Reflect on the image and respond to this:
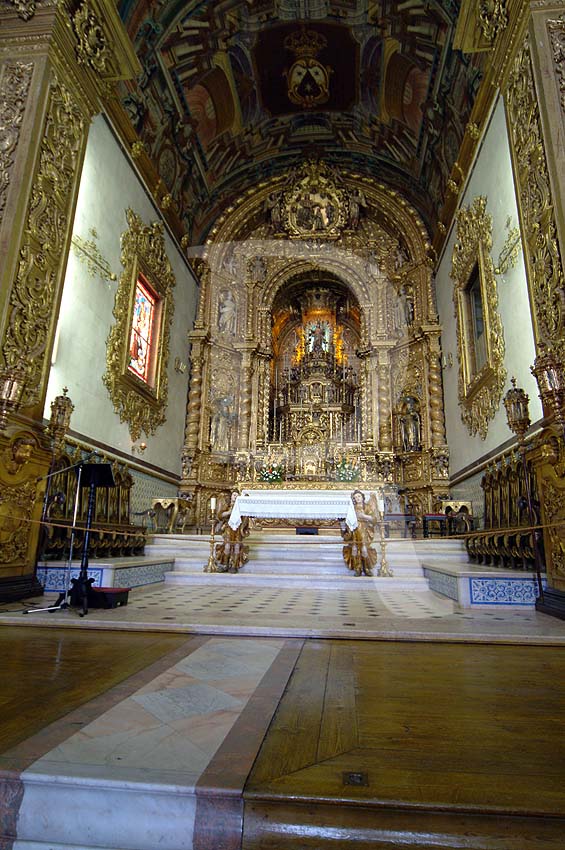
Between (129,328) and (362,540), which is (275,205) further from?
(362,540)

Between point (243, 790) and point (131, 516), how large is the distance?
891 centimetres

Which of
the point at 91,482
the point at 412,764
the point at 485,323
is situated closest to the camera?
the point at 412,764

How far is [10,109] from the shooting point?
6.48m

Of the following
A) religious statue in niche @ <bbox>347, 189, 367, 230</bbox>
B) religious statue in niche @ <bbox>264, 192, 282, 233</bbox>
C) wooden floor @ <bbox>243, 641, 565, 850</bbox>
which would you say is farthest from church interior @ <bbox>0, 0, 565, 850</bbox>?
religious statue in niche @ <bbox>347, 189, 367, 230</bbox>

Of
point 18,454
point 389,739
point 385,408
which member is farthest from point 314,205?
point 389,739

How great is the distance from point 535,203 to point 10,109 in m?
6.71

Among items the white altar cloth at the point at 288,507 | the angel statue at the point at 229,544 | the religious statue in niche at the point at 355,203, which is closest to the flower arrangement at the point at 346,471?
the white altar cloth at the point at 288,507

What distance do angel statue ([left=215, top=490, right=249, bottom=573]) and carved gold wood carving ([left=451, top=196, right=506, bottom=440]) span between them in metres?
4.94

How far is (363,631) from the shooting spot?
3.72 m

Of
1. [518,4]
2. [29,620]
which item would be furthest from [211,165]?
[29,620]

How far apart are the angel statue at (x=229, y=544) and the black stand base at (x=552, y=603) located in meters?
4.16

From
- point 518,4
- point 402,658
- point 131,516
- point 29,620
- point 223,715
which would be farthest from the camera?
point 131,516

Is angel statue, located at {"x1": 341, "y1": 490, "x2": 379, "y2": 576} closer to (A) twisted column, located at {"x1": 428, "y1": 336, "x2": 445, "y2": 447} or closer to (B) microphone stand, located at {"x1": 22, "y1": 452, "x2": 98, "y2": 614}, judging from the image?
(B) microphone stand, located at {"x1": 22, "y1": 452, "x2": 98, "y2": 614}

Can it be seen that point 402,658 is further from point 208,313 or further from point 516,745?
point 208,313
